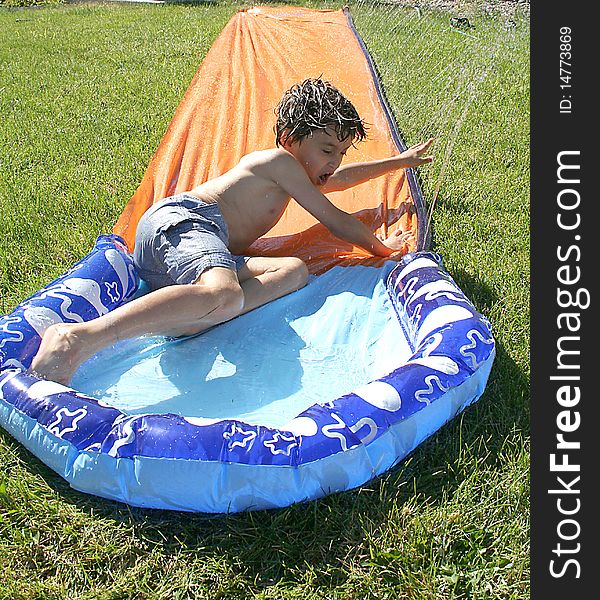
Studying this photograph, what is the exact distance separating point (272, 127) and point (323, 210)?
122cm

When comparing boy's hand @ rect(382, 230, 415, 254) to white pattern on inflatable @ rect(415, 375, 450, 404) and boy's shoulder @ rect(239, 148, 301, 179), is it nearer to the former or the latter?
boy's shoulder @ rect(239, 148, 301, 179)

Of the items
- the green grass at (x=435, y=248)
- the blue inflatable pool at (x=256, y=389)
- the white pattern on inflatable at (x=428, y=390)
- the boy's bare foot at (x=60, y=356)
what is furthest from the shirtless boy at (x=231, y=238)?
the white pattern on inflatable at (x=428, y=390)

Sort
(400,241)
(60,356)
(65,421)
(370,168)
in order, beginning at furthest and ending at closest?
(370,168) → (400,241) → (60,356) → (65,421)

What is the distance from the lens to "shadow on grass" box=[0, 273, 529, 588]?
1.81m

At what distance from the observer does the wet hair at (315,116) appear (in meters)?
3.07

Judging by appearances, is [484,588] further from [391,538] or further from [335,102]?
[335,102]


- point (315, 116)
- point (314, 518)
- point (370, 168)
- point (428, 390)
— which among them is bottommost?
point (314, 518)

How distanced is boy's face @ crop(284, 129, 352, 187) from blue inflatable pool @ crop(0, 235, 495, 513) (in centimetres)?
Answer: 43

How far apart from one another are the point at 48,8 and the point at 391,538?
961cm

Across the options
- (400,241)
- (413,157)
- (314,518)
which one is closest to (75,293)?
(314,518)

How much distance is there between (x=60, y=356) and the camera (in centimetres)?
225

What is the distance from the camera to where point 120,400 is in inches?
92.7

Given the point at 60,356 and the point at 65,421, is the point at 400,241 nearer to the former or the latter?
the point at 60,356

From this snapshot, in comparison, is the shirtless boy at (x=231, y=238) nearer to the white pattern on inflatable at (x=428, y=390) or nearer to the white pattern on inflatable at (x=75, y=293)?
the white pattern on inflatable at (x=75, y=293)
